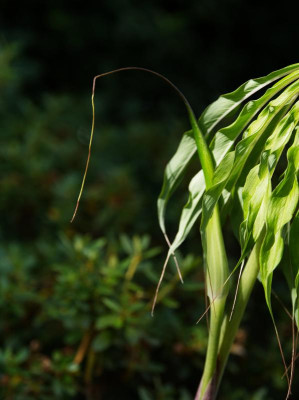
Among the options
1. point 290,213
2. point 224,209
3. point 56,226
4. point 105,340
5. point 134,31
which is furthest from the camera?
point 134,31

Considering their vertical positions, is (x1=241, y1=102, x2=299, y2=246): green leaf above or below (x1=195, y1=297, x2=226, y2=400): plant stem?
above

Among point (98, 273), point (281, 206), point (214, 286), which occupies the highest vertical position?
point (281, 206)

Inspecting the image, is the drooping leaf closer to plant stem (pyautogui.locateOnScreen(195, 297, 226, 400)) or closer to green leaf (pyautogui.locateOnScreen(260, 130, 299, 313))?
green leaf (pyautogui.locateOnScreen(260, 130, 299, 313))

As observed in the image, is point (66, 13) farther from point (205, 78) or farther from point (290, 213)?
point (290, 213)

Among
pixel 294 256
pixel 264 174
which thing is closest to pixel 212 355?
pixel 294 256

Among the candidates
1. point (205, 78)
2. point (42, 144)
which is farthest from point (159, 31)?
point (42, 144)

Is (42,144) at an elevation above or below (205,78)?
above

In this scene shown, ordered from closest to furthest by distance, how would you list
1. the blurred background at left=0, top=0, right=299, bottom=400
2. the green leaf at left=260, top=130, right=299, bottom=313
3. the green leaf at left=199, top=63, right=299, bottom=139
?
1. the green leaf at left=260, top=130, right=299, bottom=313
2. the green leaf at left=199, top=63, right=299, bottom=139
3. the blurred background at left=0, top=0, right=299, bottom=400

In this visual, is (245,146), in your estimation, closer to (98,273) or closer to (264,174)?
(264,174)

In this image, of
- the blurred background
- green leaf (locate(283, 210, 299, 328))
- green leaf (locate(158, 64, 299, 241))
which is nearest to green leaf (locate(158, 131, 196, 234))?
green leaf (locate(158, 64, 299, 241))

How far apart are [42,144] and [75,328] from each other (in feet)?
4.02

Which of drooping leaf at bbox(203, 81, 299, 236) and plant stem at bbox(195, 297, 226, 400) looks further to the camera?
plant stem at bbox(195, 297, 226, 400)

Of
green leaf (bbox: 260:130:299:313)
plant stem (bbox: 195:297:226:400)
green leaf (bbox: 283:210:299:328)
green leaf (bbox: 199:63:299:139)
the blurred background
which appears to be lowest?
the blurred background

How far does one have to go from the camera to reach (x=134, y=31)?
4.82 meters
